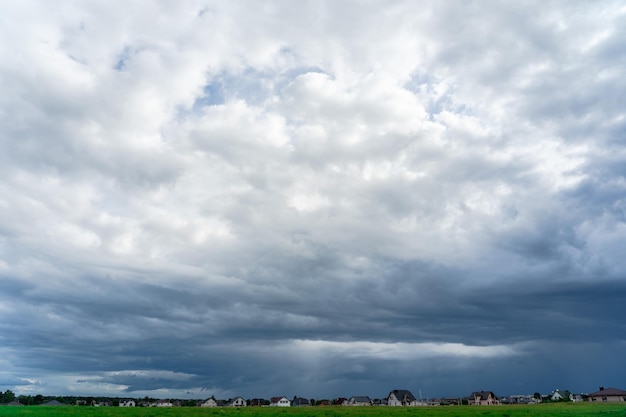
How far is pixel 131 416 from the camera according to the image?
56188mm

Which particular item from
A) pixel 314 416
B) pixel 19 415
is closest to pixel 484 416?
pixel 314 416

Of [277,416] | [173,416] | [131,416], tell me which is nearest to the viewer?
[131,416]

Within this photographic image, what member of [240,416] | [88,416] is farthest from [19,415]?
[240,416]

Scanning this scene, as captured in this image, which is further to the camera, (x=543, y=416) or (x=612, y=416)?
(x=543, y=416)

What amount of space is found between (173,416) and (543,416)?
177ft

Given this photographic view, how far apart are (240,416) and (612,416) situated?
51.6 m

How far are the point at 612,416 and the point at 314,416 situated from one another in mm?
39943

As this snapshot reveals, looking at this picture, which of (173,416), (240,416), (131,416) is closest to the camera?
(131,416)

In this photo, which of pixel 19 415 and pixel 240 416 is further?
pixel 240 416

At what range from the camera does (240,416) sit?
7731cm

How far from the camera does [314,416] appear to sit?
66438mm

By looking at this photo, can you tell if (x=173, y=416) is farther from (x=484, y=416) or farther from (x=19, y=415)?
(x=484, y=416)

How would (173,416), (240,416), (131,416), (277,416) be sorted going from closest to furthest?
(131,416)
(173,416)
(277,416)
(240,416)

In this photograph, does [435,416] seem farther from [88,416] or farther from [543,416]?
[88,416]
